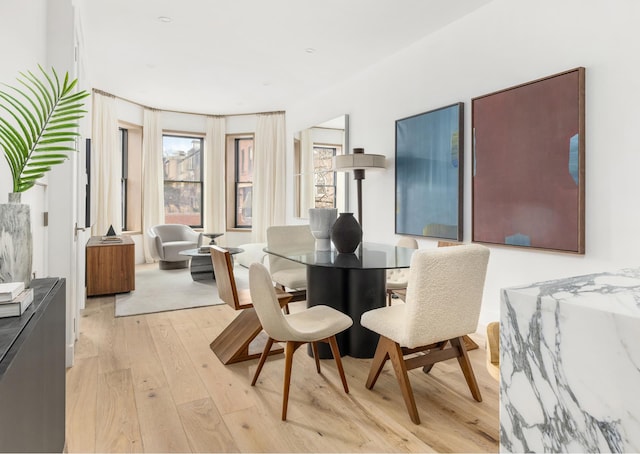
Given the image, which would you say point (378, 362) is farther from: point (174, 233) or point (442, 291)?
point (174, 233)

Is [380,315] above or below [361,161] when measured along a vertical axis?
below

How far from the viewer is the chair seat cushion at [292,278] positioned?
3293 millimetres

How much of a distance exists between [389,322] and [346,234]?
0.85 metres

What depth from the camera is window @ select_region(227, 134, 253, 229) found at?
7730 millimetres

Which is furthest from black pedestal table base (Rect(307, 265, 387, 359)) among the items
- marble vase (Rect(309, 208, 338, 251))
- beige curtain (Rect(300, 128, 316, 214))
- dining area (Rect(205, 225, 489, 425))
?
beige curtain (Rect(300, 128, 316, 214))

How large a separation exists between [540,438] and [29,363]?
104 centimetres

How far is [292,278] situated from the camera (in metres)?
3.33

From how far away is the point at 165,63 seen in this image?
15.5 ft

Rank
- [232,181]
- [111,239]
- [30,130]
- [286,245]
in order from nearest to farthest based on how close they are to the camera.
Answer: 1. [30,130]
2. [286,245]
3. [111,239]
4. [232,181]

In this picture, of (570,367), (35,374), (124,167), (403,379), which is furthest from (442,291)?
(124,167)

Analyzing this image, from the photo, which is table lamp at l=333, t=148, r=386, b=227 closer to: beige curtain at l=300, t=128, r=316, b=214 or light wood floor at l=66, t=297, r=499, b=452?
beige curtain at l=300, t=128, r=316, b=214

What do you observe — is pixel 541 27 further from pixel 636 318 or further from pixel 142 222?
pixel 142 222

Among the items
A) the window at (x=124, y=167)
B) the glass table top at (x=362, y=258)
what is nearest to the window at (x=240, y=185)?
Answer: the window at (x=124, y=167)

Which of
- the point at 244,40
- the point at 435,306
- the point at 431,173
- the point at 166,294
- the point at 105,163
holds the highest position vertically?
the point at 244,40
